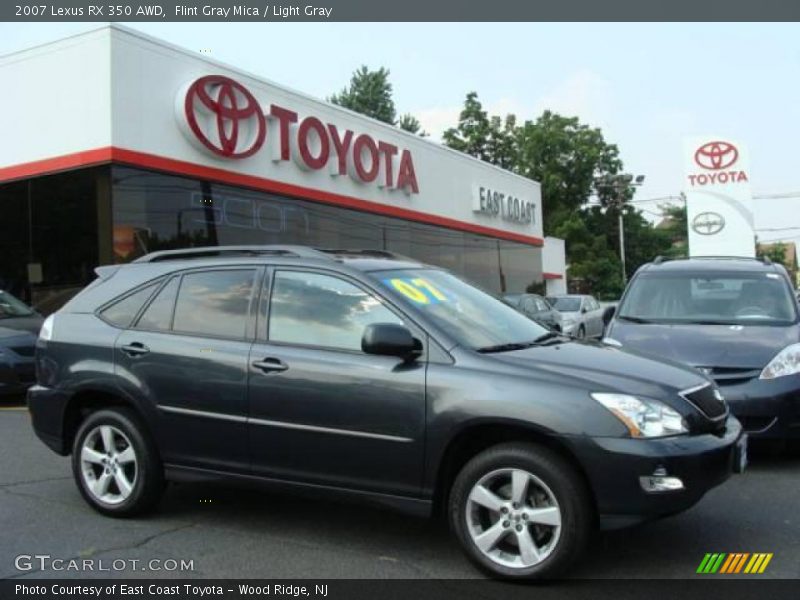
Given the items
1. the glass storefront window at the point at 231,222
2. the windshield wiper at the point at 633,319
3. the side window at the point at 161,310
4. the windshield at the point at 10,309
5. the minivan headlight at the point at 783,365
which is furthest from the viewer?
the glass storefront window at the point at 231,222

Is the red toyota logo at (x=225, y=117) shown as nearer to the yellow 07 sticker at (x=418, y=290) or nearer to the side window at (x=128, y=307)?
the side window at (x=128, y=307)

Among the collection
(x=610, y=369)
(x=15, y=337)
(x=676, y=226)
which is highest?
(x=676, y=226)

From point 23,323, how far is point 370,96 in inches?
1942

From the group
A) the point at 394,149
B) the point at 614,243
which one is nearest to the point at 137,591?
the point at 394,149

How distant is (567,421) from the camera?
374 centimetres

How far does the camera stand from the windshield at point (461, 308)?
4.36 metres

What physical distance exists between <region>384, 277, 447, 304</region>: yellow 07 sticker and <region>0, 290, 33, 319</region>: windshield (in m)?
7.96

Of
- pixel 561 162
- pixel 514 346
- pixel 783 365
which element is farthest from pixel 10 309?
pixel 561 162

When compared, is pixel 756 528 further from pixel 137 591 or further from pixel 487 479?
pixel 137 591

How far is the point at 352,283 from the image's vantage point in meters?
4.51

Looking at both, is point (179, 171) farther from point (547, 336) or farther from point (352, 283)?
point (547, 336)

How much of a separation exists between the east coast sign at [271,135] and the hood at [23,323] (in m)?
4.59

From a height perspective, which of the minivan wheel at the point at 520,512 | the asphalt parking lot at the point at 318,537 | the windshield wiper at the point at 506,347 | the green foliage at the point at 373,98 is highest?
the green foliage at the point at 373,98

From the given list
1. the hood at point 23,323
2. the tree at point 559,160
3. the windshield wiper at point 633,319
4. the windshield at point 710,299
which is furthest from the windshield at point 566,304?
the tree at point 559,160
